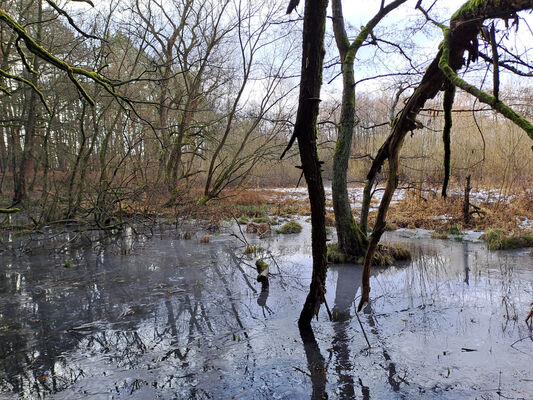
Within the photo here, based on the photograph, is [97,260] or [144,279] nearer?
[144,279]

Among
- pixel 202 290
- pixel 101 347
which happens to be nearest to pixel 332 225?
pixel 202 290

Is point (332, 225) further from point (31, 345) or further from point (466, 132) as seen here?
point (31, 345)

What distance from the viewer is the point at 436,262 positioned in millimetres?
7352

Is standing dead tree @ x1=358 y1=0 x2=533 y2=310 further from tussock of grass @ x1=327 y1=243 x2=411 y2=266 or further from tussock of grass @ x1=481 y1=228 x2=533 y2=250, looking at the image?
tussock of grass @ x1=481 y1=228 x2=533 y2=250

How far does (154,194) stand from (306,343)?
8.30 metres

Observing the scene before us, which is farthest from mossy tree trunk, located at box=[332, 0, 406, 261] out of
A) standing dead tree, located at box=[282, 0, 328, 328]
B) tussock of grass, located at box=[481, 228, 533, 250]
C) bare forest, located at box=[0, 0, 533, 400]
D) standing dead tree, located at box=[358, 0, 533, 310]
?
standing dead tree, located at box=[358, 0, 533, 310]

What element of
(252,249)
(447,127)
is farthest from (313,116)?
(252,249)

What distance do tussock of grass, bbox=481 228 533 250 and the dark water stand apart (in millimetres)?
899

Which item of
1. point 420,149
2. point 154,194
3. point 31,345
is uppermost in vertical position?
point 420,149

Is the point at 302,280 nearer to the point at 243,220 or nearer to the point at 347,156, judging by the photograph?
the point at 347,156

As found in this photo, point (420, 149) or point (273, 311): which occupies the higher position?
point (420, 149)

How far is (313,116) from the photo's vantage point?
2961mm

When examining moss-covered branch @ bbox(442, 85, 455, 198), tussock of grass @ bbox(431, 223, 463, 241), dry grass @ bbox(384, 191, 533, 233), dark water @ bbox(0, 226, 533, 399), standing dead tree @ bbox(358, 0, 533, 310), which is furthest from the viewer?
dry grass @ bbox(384, 191, 533, 233)

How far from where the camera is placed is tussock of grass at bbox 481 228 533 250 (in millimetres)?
8266
